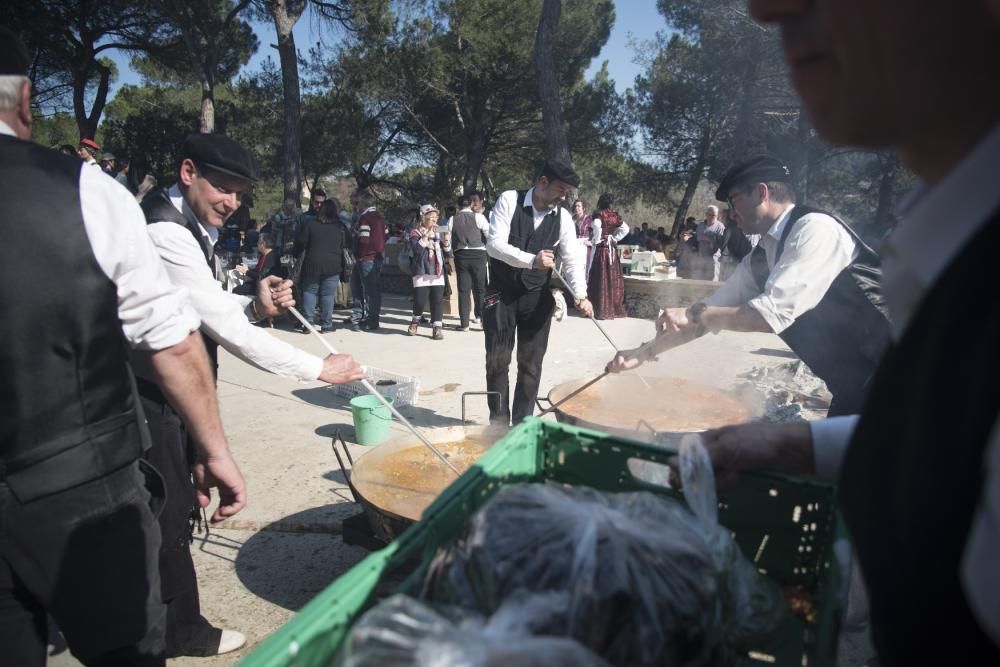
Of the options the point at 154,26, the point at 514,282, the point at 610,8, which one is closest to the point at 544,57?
the point at 514,282

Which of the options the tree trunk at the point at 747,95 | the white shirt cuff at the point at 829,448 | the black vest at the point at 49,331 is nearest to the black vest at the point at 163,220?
the black vest at the point at 49,331

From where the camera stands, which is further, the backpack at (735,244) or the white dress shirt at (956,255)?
the backpack at (735,244)

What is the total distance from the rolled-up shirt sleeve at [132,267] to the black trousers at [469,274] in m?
7.34

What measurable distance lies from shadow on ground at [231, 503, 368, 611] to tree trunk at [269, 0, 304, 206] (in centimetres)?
1270

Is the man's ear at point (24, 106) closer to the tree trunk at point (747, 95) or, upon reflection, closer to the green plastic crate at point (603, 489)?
the green plastic crate at point (603, 489)

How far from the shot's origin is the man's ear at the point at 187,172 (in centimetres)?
245

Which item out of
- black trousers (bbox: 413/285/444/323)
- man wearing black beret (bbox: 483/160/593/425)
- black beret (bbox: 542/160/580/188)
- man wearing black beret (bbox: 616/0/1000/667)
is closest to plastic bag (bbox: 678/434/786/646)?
man wearing black beret (bbox: 616/0/1000/667)

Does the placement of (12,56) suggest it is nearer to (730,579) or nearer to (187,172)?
(187,172)

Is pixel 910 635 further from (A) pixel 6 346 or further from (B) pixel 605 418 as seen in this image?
(B) pixel 605 418

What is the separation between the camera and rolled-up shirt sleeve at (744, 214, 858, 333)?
2779 mm

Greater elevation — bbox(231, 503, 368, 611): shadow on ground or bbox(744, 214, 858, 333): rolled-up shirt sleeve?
bbox(744, 214, 858, 333): rolled-up shirt sleeve

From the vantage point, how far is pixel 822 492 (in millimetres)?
1314

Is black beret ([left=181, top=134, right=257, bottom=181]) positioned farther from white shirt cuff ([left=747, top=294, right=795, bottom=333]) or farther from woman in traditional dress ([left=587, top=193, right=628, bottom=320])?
woman in traditional dress ([left=587, top=193, right=628, bottom=320])

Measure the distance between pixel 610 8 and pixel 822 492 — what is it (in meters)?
24.5
